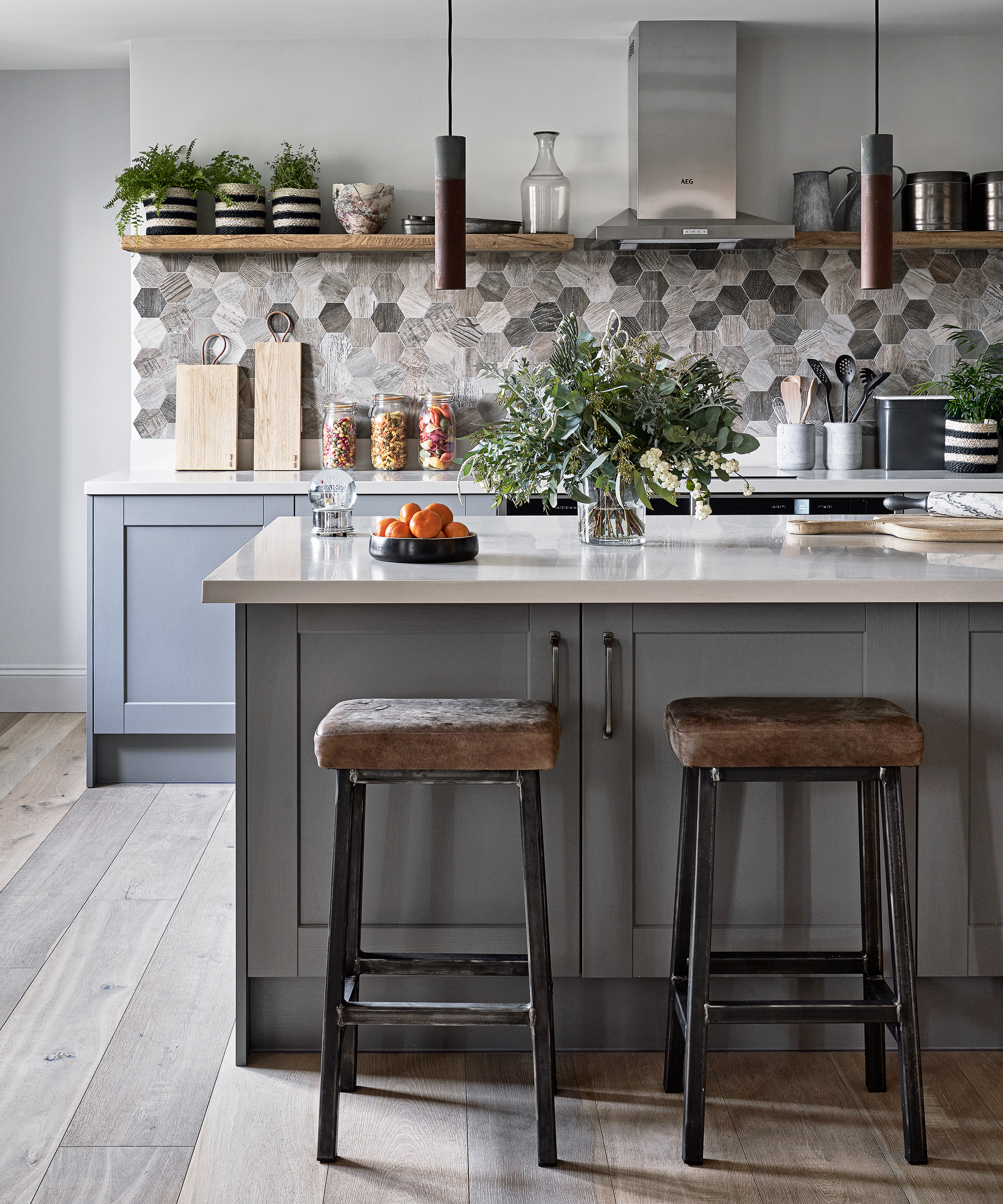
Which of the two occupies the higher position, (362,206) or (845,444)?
(362,206)

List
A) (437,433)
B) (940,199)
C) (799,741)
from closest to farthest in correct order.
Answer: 1. (799,741)
2. (940,199)
3. (437,433)

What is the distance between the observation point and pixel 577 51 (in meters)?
4.51

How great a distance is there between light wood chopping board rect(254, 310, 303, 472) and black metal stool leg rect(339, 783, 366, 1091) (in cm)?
256

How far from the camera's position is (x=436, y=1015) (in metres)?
1.94

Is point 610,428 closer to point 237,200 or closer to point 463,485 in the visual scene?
point 463,485

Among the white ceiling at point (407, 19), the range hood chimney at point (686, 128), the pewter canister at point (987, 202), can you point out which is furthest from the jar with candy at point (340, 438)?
the pewter canister at point (987, 202)

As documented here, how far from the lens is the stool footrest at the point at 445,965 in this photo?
2086 millimetres

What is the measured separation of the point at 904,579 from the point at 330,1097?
126cm

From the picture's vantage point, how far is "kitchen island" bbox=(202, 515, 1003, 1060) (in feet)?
7.30

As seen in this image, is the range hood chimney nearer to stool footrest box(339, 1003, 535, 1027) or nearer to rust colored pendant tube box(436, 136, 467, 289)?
rust colored pendant tube box(436, 136, 467, 289)

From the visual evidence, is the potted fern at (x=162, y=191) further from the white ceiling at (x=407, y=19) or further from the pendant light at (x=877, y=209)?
the pendant light at (x=877, y=209)

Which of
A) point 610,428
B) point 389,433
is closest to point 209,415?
point 389,433

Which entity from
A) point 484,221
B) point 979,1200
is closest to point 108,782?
point 484,221

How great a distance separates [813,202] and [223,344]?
87.6 inches
